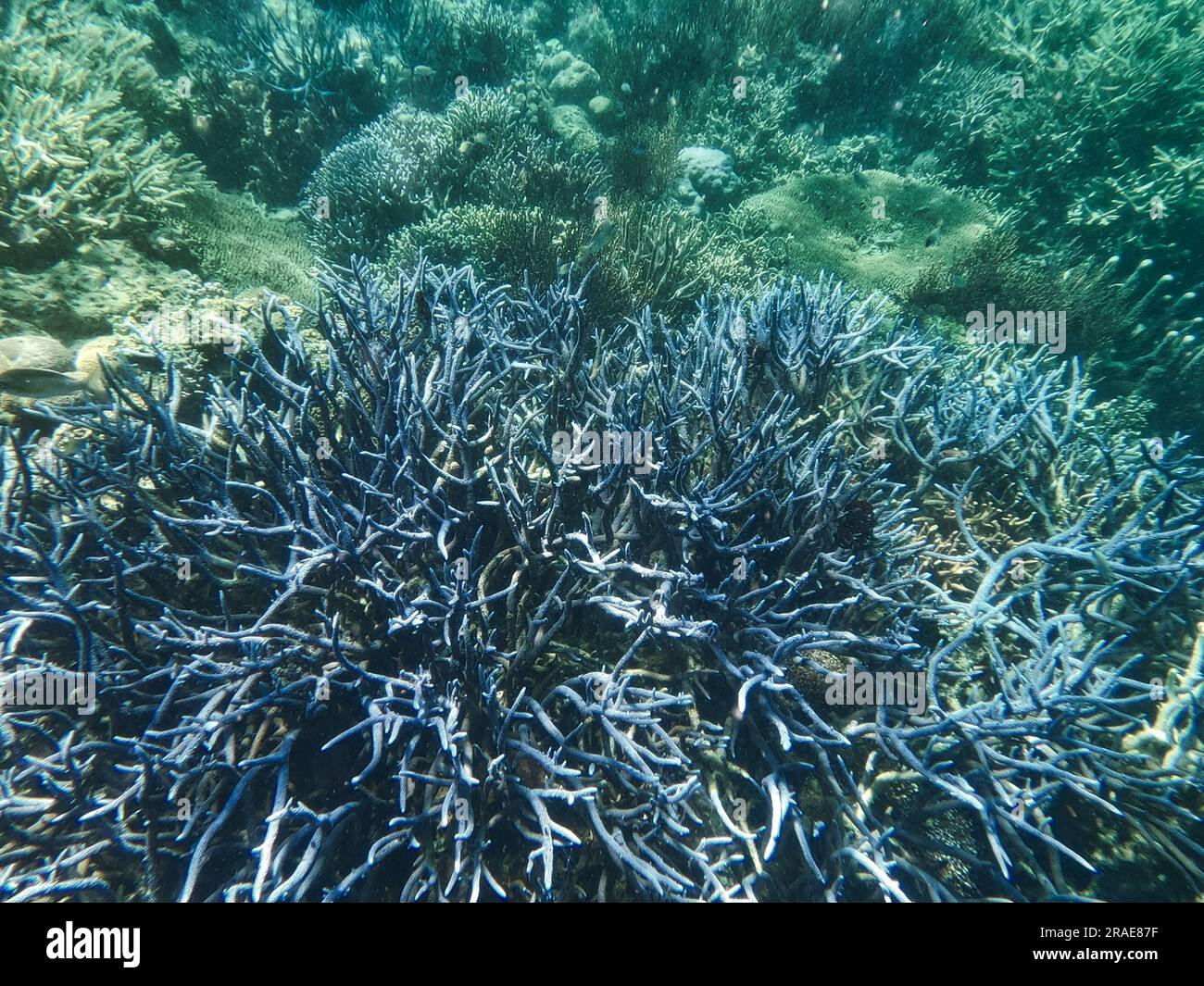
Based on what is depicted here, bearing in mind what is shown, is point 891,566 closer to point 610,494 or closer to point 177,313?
point 610,494

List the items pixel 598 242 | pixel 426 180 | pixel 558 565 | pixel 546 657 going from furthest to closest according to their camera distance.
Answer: pixel 426 180, pixel 598 242, pixel 558 565, pixel 546 657

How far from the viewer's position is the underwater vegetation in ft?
6.56

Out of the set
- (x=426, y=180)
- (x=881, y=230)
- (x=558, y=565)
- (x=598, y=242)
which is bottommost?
(x=558, y=565)

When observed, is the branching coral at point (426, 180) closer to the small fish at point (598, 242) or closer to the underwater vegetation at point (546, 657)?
the small fish at point (598, 242)

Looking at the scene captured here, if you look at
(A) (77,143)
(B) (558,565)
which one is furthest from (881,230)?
(A) (77,143)

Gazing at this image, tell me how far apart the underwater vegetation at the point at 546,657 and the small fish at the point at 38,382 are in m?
0.19

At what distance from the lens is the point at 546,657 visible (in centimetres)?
241

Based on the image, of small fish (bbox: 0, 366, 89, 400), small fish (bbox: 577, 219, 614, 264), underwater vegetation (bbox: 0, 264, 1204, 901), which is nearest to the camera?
underwater vegetation (bbox: 0, 264, 1204, 901)

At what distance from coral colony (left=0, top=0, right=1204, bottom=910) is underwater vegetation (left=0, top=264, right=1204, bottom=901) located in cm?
2

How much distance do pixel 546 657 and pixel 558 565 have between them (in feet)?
1.34

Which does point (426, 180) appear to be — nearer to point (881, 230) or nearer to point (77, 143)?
point (77, 143)

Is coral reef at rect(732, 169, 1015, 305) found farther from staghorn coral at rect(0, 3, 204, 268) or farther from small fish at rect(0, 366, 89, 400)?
small fish at rect(0, 366, 89, 400)

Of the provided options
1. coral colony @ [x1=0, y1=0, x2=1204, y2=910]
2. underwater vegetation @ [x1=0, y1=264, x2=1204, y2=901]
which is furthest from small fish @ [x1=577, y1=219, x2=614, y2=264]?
underwater vegetation @ [x1=0, y1=264, x2=1204, y2=901]
